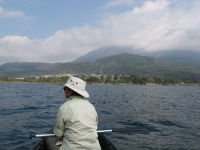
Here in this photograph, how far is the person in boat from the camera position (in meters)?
5.38

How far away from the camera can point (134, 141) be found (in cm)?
1509

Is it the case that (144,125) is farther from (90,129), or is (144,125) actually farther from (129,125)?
(90,129)

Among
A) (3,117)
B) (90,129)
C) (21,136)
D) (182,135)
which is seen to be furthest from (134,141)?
(3,117)

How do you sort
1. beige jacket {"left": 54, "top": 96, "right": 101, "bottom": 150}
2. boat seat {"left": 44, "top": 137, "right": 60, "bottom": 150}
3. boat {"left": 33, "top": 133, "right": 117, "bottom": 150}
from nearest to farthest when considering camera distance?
1. beige jacket {"left": 54, "top": 96, "right": 101, "bottom": 150}
2. boat seat {"left": 44, "top": 137, "right": 60, "bottom": 150}
3. boat {"left": 33, "top": 133, "right": 117, "bottom": 150}

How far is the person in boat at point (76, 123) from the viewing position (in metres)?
5.38

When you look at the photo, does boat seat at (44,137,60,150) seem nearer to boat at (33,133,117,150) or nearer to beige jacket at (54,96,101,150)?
boat at (33,133,117,150)

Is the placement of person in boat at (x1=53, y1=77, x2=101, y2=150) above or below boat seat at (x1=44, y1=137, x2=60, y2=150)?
above

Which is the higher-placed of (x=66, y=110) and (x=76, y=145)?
(x=66, y=110)

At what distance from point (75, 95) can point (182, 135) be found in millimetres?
14330

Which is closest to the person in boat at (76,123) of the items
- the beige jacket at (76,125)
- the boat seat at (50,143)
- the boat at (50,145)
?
the beige jacket at (76,125)

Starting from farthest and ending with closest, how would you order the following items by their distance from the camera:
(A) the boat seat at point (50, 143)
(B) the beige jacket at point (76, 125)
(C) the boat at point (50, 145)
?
(C) the boat at point (50, 145)
(A) the boat seat at point (50, 143)
(B) the beige jacket at point (76, 125)

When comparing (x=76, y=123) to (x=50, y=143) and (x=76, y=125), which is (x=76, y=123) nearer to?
(x=76, y=125)

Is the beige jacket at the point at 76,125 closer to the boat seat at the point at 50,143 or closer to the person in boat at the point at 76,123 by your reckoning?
the person in boat at the point at 76,123

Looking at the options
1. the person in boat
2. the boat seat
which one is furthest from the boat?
the person in boat
